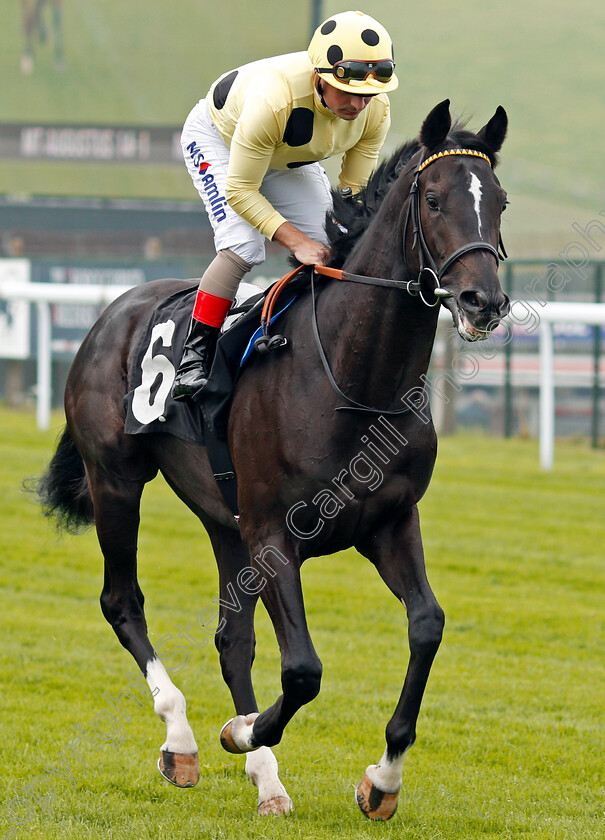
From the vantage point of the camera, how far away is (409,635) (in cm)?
360

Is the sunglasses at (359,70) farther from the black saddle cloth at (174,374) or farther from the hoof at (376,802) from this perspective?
the hoof at (376,802)

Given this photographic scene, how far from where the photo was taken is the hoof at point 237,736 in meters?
3.82

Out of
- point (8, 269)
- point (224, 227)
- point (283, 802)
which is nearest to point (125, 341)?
point (224, 227)

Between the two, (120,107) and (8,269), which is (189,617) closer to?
(8,269)

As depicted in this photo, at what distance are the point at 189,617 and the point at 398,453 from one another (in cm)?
331

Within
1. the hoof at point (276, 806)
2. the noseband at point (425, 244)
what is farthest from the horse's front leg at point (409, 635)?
the noseband at point (425, 244)

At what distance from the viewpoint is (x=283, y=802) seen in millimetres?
3861

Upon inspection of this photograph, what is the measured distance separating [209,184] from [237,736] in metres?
1.90

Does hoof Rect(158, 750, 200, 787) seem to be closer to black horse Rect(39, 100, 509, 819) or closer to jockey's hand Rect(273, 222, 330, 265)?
black horse Rect(39, 100, 509, 819)

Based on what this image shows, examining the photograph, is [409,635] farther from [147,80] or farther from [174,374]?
[147,80]

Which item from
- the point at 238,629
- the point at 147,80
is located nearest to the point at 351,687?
the point at 238,629

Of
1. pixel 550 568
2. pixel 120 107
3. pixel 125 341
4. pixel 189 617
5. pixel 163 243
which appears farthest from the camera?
pixel 120 107

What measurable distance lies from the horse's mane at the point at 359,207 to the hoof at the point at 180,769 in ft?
5.58

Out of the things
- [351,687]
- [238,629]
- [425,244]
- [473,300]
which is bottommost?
[351,687]
